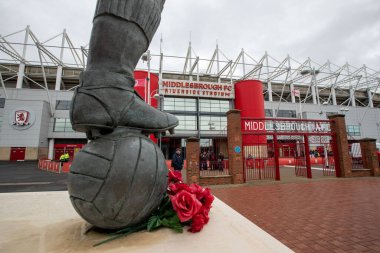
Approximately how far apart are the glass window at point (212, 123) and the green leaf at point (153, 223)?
23867mm

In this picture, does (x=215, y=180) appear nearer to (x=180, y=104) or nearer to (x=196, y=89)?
(x=180, y=104)

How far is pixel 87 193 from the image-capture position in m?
2.14

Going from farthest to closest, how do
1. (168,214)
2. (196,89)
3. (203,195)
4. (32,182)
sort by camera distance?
(196,89)
(32,182)
(203,195)
(168,214)

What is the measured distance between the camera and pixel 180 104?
25859mm

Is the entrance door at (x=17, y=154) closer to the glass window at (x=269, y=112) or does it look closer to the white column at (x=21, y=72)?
the white column at (x=21, y=72)

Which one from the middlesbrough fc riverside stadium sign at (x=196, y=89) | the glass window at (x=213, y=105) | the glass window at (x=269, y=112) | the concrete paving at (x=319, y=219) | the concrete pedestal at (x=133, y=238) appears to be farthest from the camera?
the glass window at (x=269, y=112)

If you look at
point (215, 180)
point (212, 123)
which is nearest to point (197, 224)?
point (215, 180)

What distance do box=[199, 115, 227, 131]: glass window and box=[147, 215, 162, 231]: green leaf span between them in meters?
23.9

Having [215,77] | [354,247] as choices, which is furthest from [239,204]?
[215,77]

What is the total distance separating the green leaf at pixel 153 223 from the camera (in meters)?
2.46

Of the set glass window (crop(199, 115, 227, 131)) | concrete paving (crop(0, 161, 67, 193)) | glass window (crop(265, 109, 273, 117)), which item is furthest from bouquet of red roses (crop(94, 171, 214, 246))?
glass window (crop(265, 109, 273, 117))

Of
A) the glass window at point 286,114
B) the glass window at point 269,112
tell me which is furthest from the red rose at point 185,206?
the glass window at point 286,114

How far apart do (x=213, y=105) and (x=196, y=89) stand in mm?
3383

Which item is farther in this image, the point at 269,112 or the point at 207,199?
the point at 269,112
